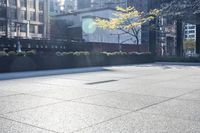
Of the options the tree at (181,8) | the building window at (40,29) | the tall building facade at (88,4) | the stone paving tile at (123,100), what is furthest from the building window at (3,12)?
the stone paving tile at (123,100)

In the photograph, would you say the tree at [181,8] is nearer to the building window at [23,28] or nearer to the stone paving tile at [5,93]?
the stone paving tile at [5,93]

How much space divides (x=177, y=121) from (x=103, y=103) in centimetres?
277

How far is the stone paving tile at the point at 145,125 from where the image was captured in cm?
596

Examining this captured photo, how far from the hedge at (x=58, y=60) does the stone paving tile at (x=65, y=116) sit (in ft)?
43.2

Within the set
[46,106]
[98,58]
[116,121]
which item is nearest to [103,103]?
[46,106]

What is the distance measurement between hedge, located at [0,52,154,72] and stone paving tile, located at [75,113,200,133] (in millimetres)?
15250

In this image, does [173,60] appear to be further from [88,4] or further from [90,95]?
[88,4]

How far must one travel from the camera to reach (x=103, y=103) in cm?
898

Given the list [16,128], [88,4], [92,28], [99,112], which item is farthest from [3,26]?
[16,128]

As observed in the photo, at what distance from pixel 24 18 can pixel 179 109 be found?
8824 centimetres

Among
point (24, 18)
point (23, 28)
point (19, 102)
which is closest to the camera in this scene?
point (19, 102)

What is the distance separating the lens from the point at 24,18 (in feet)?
300

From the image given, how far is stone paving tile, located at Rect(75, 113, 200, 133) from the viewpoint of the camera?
5.96 metres

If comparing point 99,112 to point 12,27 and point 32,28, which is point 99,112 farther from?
point 32,28
